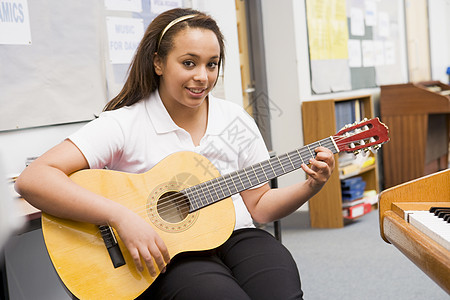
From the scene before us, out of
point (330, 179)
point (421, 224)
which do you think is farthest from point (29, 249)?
point (330, 179)

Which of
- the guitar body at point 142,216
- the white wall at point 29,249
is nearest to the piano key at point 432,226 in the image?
the guitar body at point 142,216

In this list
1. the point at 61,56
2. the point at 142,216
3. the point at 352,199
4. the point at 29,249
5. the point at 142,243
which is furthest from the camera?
the point at 352,199

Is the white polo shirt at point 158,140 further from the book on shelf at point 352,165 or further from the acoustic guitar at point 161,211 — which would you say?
the book on shelf at point 352,165

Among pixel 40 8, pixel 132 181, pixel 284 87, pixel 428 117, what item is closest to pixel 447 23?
pixel 428 117

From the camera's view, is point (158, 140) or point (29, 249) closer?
point (158, 140)

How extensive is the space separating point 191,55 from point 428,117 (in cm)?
384

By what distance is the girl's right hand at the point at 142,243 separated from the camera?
130 cm

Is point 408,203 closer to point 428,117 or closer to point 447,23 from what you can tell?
point 428,117

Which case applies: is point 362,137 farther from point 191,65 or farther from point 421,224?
point 191,65

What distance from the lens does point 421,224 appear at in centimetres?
111

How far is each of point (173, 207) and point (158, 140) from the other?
21 centimetres

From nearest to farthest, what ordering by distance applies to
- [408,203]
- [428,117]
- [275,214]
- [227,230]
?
[408,203], [227,230], [275,214], [428,117]

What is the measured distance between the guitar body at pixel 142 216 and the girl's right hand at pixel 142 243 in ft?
0.13

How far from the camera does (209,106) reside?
166 cm
